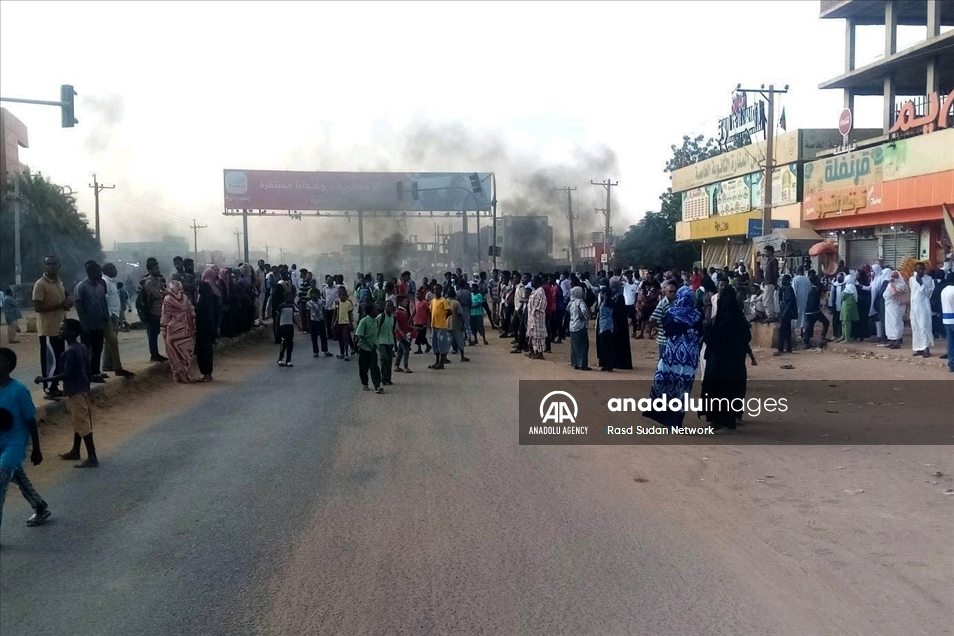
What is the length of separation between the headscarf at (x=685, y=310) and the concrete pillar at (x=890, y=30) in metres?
27.9

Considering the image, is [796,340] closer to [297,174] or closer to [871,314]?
[871,314]

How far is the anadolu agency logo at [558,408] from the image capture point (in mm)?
10438

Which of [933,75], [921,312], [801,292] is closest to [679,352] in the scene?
[921,312]

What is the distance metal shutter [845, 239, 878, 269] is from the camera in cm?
2958

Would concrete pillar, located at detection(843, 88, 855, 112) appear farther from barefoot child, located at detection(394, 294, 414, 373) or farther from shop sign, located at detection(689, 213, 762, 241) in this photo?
barefoot child, located at detection(394, 294, 414, 373)

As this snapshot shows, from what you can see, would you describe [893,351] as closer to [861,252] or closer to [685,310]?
[685,310]

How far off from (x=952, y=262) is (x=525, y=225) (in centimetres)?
4687

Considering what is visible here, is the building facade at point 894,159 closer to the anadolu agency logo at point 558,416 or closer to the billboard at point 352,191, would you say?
the anadolu agency logo at point 558,416

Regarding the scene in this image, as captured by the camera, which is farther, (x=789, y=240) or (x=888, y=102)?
(x=888, y=102)

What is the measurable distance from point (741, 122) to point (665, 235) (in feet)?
44.4

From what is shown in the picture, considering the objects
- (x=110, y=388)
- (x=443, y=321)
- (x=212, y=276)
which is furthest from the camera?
(x=212, y=276)

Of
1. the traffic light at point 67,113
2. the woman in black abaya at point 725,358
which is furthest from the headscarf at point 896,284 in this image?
the traffic light at point 67,113

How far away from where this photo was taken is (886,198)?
27.1 metres

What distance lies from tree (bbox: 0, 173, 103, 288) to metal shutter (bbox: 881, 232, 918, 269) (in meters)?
30.2
